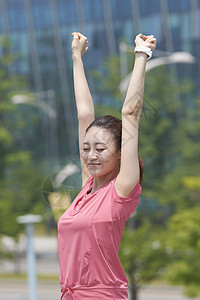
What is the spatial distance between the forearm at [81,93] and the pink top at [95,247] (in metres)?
0.45

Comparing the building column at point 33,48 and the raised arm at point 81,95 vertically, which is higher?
the building column at point 33,48

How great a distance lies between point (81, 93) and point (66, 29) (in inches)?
882

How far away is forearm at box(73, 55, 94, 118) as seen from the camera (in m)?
2.46

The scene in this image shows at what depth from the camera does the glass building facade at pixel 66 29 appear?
2219 cm

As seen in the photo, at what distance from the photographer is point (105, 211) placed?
6.79 feet

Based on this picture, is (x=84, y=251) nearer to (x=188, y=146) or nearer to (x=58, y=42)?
(x=188, y=146)

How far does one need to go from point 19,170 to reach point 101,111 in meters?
4.13

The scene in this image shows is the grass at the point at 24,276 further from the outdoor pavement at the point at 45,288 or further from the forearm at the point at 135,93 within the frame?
the forearm at the point at 135,93

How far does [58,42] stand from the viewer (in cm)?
2431

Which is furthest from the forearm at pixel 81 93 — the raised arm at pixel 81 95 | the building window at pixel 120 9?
the building window at pixel 120 9

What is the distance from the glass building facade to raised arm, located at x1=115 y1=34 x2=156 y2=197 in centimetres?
1972

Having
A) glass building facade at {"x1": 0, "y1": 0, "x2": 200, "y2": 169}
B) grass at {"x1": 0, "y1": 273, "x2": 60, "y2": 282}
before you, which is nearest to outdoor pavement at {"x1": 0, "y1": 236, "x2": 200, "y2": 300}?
grass at {"x1": 0, "y1": 273, "x2": 60, "y2": 282}

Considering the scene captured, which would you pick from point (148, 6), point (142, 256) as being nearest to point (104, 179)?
point (142, 256)

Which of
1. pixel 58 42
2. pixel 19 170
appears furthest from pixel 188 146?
pixel 58 42
